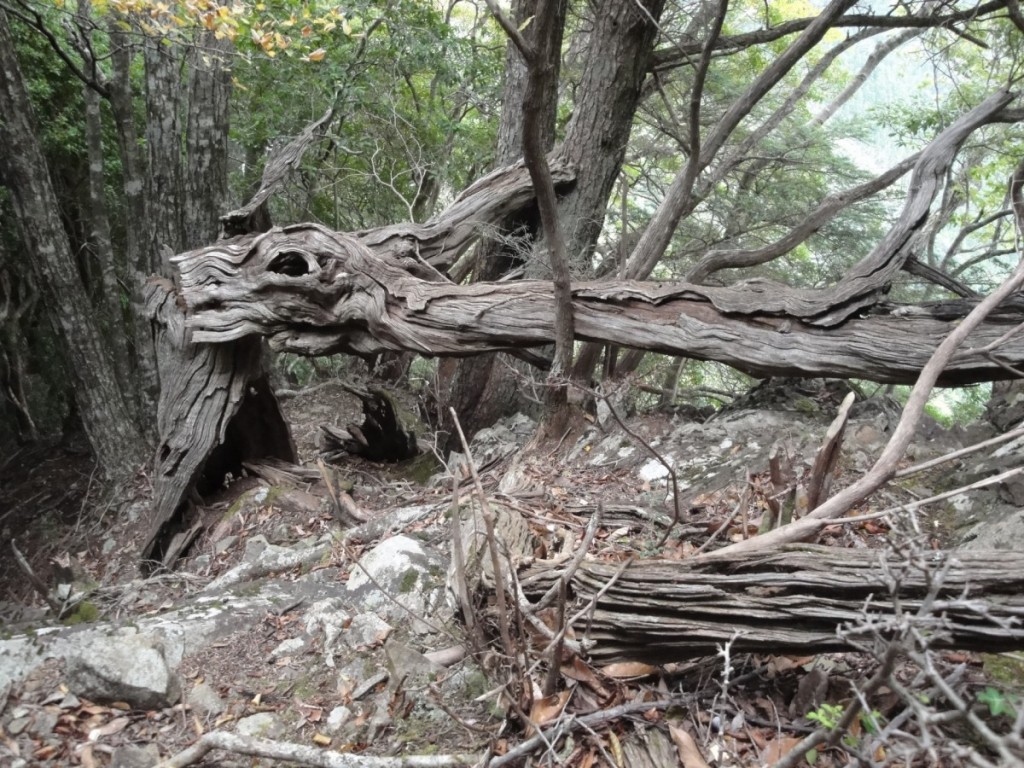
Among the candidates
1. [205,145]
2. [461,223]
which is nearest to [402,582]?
[461,223]

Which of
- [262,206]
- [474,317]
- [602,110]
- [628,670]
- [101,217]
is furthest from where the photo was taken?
[101,217]

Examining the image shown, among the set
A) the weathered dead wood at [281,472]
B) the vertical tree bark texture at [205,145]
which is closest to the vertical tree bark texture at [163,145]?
the vertical tree bark texture at [205,145]

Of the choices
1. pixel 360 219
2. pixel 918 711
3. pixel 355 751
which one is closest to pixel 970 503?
pixel 918 711

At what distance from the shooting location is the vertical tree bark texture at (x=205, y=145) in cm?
633

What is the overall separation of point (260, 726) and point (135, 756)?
39 centimetres

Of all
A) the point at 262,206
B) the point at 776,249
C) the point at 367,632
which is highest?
the point at 262,206

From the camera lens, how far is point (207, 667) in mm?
2877

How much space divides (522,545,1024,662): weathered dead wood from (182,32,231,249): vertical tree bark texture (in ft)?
18.9

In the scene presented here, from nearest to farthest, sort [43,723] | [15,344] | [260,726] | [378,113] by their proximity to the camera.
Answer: [43,723], [260,726], [378,113], [15,344]

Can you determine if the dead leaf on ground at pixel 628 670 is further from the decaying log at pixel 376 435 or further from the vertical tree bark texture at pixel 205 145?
the vertical tree bark texture at pixel 205 145

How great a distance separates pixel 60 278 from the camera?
675cm

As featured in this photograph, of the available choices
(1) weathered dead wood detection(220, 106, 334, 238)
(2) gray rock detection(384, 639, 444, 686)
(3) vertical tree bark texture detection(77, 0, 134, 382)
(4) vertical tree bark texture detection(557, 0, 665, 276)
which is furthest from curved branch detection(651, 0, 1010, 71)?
(3) vertical tree bark texture detection(77, 0, 134, 382)

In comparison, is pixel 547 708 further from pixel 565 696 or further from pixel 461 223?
pixel 461 223

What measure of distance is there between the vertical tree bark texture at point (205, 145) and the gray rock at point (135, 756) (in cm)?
541
